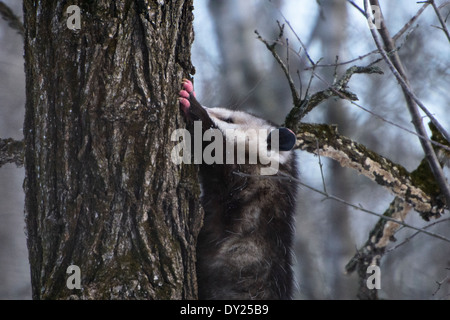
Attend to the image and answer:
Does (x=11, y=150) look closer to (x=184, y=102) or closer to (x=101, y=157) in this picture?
(x=101, y=157)

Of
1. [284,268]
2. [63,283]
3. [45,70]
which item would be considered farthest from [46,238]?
[284,268]

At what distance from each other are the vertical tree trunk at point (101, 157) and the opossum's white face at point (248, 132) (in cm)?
92

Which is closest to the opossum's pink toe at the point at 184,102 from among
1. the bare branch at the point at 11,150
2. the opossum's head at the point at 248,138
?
the opossum's head at the point at 248,138

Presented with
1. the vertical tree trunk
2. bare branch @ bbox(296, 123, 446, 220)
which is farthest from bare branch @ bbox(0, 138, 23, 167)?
bare branch @ bbox(296, 123, 446, 220)

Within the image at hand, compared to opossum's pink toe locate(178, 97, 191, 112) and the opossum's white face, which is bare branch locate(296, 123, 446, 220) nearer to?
the opossum's white face

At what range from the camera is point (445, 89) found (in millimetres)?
7137

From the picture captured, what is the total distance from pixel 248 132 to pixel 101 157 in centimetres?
131

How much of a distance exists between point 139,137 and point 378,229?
6.72 feet

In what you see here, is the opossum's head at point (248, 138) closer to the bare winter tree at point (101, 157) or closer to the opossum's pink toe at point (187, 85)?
the opossum's pink toe at point (187, 85)

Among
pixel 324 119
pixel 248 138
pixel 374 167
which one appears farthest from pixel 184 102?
pixel 324 119

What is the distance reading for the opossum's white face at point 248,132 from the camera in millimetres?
3135

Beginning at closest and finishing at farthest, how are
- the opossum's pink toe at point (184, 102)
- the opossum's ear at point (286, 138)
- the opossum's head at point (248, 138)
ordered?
the opossum's pink toe at point (184, 102) < the opossum's ear at point (286, 138) < the opossum's head at point (248, 138)

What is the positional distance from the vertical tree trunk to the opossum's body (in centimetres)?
59

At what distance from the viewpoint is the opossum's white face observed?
3135 millimetres
